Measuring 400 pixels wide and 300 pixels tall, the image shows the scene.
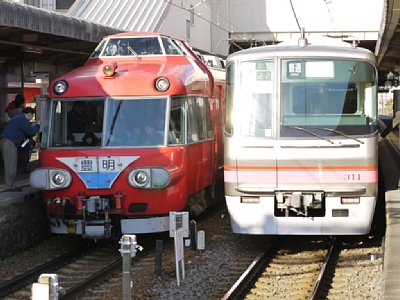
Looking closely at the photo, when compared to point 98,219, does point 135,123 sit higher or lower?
higher

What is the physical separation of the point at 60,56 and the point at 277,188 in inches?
353

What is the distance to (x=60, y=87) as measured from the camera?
34.6ft

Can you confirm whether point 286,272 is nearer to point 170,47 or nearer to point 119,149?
point 119,149

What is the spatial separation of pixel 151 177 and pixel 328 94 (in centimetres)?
255

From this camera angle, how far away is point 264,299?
26.4 feet

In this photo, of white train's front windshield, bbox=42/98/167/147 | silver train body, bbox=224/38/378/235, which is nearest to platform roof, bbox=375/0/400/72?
silver train body, bbox=224/38/378/235

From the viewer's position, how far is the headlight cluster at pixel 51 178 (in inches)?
390

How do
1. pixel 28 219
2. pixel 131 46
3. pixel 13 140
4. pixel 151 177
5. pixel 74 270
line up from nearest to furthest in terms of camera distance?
pixel 74 270 → pixel 151 177 → pixel 28 219 → pixel 13 140 → pixel 131 46

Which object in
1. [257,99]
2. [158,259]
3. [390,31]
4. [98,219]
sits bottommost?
[158,259]

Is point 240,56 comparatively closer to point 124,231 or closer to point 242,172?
point 242,172

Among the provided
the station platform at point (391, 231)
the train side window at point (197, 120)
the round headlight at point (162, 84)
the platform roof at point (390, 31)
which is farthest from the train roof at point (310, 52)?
the platform roof at point (390, 31)

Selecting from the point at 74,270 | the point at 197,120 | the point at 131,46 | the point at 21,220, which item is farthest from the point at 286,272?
the point at 131,46

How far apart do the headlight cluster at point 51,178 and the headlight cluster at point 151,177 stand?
0.91 metres

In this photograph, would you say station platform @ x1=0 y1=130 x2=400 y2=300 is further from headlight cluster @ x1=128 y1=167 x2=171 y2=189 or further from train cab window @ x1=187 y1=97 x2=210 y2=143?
train cab window @ x1=187 y1=97 x2=210 y2=143
